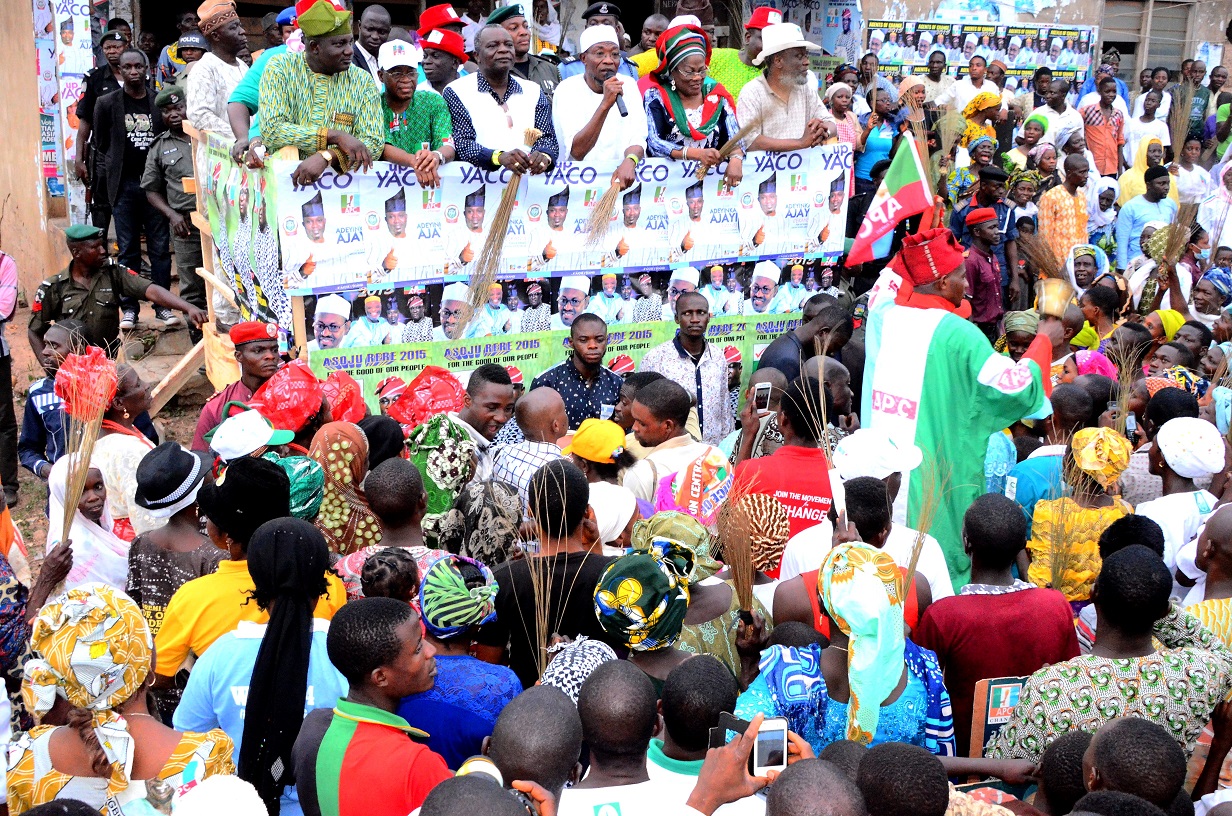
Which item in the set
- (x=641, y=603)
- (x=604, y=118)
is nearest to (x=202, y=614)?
(x=641, y=603)

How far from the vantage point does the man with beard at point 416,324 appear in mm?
6918

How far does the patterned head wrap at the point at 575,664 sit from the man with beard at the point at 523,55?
485 centimetres

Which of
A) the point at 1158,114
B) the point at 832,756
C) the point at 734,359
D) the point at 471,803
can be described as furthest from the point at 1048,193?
the point at 471,803

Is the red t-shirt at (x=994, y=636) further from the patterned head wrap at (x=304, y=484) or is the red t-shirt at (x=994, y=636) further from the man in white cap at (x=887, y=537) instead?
the patterned head wrap at (x=304, y=484)

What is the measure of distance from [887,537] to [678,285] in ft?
12.6

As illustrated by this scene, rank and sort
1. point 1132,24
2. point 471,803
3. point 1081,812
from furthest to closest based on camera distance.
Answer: point 1132,24 → point 1081,812 → point 471,803

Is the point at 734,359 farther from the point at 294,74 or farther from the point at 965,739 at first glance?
the point at 965,739

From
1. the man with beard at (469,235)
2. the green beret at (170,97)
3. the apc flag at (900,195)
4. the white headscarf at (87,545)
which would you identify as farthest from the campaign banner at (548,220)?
the white headscarf at (87,545)

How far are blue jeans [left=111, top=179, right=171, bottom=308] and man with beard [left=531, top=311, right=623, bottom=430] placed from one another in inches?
172

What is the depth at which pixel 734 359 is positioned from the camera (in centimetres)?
779

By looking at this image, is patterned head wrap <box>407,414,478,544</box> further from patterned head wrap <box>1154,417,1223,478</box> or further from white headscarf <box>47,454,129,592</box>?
patterned head wrap <box>1154,417,1223,478</box>

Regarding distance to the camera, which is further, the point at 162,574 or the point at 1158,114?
the point at 1158,114

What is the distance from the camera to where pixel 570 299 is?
288 inches

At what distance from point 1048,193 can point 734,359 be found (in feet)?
13.0
